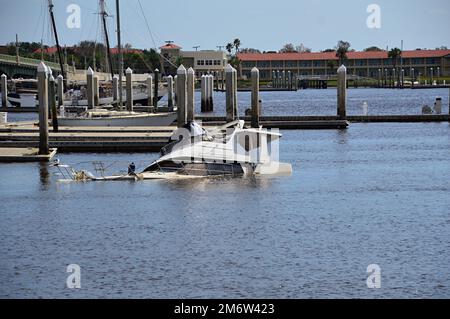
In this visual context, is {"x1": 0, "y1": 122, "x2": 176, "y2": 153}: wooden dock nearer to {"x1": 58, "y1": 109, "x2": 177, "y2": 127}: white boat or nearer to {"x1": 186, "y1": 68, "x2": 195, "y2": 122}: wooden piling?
{"x1": 186, "y1": 68, "x2": 195, "y2": 122}: wooden piling

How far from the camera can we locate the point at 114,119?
62.5 meters

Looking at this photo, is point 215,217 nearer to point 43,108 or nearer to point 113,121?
point 43,108

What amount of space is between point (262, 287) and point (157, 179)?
17.2 m

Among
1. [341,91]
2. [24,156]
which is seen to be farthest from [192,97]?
[24,156]

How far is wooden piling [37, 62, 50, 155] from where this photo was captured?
1777 inches

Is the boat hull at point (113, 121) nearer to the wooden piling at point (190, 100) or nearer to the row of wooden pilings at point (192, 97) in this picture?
the row of wooden pilings at point (192, 97)

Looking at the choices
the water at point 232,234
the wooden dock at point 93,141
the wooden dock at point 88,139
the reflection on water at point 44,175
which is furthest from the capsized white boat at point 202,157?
the wooden dock at point 93,141

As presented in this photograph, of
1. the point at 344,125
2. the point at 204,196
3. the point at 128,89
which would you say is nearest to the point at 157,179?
the point at 204,196

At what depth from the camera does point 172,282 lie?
78.9 feet

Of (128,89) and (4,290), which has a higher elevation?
(128,89)

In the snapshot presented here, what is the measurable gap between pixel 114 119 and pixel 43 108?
17.4 metres

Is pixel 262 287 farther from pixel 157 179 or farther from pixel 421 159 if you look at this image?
pixel 421 159

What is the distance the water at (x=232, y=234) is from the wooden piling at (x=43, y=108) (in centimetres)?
161

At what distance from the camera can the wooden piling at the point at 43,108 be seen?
4512 cm
